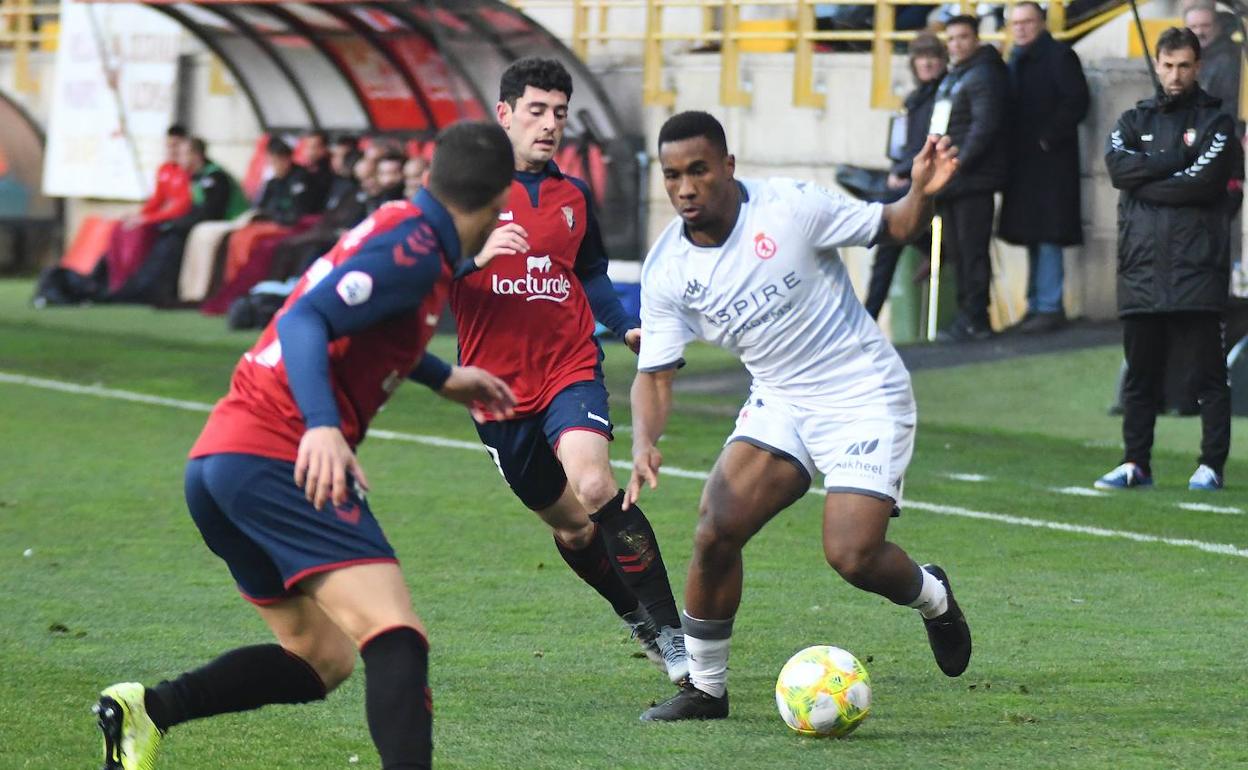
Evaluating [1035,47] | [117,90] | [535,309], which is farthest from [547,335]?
[117,90]

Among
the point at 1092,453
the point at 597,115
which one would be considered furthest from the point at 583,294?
the point at 597,115

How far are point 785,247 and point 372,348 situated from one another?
1.70 m

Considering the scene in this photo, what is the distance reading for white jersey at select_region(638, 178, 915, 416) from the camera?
6.12 meters

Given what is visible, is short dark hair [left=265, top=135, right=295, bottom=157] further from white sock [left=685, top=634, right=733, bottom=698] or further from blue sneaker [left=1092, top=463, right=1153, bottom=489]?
white sock [left=685, top=634, right=733, bottom=698]

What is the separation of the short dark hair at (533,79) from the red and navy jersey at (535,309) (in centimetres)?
31

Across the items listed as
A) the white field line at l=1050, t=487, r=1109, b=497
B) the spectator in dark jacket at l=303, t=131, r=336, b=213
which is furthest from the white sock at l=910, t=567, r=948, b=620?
the spectator in dark jacket at l=303, t=131, r=336, b=213

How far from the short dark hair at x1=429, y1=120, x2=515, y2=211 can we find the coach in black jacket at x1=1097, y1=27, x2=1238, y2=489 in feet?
20.5

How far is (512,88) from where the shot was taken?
→ 23.2 feet

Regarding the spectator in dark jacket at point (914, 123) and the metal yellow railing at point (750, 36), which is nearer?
the spectator in dark jacket at point (914, 123)

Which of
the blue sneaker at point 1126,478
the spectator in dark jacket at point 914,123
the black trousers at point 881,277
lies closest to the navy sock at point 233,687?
the blue sneaker at point 1126,478

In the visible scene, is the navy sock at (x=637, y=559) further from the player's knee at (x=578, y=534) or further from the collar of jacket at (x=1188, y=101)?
the collar of jacket at (x=1188, y=101)

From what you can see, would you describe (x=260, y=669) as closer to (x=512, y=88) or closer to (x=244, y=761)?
(x=244, y=761)

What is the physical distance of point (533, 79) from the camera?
702cm

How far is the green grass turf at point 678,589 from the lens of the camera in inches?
227
